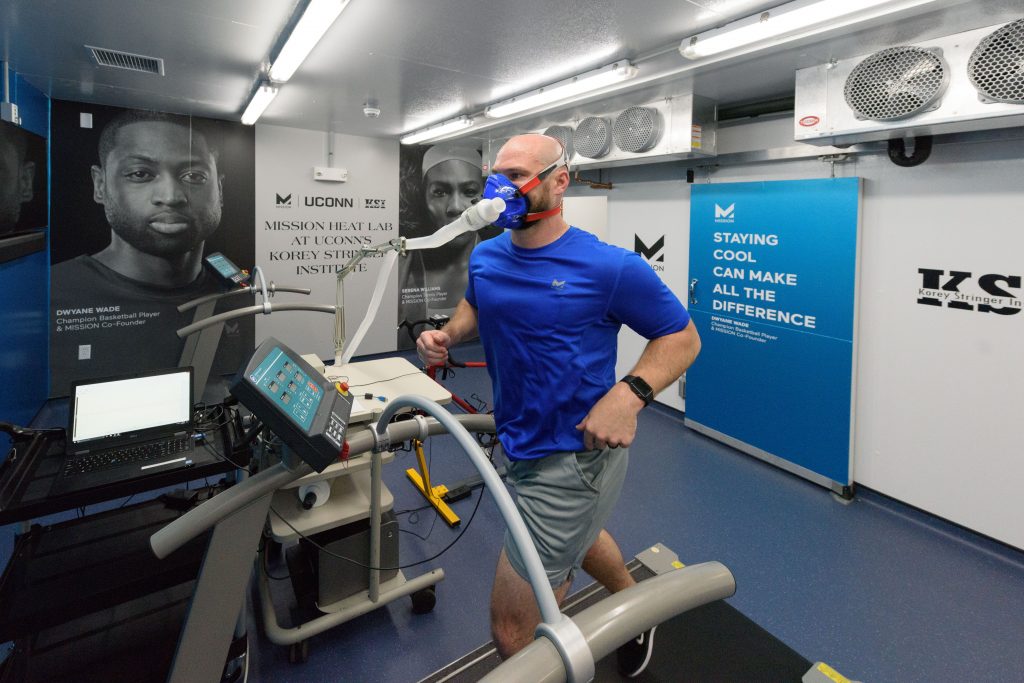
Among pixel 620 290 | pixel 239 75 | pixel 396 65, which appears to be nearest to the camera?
pixel 620 290

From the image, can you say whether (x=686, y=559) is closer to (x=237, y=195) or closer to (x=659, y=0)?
(x=659, y=0)

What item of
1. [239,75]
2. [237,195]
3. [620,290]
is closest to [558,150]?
[620,290]

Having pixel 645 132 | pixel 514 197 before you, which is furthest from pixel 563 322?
pixel 645 132

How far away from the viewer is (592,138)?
4363 millimetres

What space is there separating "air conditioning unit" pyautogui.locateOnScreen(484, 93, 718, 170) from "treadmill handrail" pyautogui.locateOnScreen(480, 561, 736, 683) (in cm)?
354

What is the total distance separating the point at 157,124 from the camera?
4855 millimetres

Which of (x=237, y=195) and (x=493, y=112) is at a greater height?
(x=493, y=112)

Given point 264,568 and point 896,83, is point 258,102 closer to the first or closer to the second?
point 264,568

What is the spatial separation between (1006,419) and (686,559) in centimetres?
179

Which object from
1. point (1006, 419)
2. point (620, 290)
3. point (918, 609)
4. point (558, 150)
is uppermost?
point (558, 150)

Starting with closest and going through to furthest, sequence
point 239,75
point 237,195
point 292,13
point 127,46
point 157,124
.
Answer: point 292,13, point 127,46, point 239,75, point 157,124, point 237,195

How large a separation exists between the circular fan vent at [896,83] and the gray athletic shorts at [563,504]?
231cm

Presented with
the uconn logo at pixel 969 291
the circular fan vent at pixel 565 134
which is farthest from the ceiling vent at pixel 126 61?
the uconn logo at pixel 969 291

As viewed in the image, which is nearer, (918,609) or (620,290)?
(620,290)
